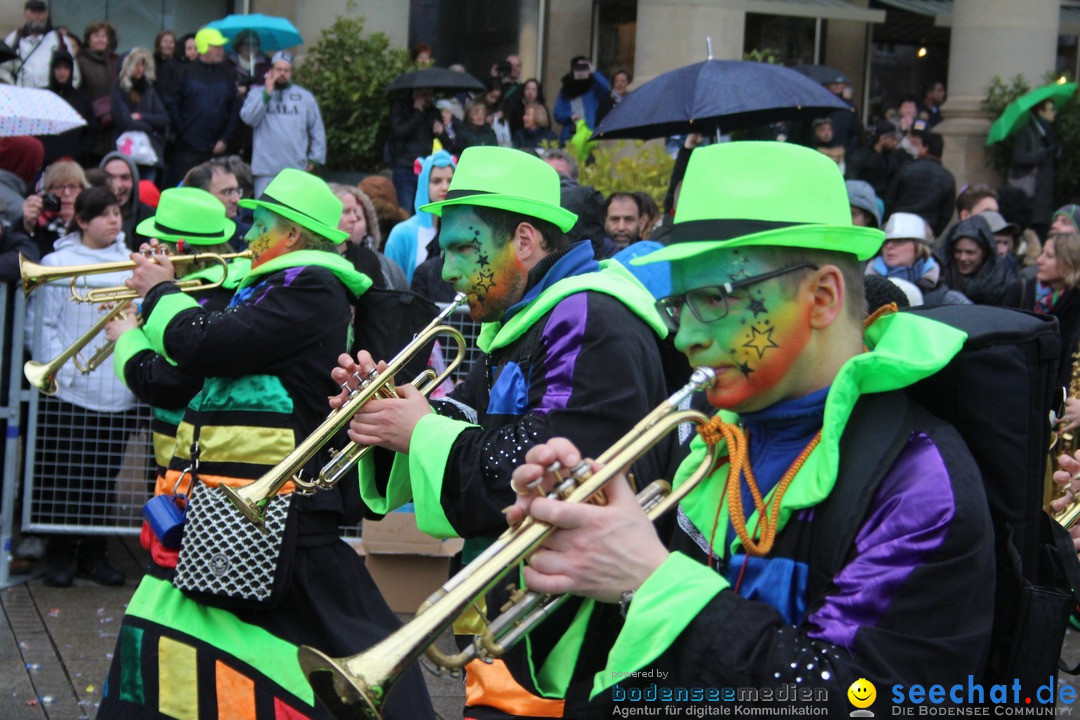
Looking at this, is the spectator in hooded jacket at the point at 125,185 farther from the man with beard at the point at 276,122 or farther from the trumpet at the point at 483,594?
the trumpet at the point at 483,594

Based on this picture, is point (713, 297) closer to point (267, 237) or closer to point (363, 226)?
point (267, 237)

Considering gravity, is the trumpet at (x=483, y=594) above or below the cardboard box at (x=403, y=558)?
above

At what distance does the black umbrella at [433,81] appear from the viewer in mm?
12859

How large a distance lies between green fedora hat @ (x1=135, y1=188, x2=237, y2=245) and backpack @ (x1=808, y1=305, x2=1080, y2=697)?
424 cm

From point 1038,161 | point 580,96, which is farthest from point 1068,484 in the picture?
point 1038,161

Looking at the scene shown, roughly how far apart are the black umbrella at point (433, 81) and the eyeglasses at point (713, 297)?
34.9ft

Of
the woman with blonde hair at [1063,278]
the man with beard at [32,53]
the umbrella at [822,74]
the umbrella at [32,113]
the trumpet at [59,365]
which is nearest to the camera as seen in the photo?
the trumpet at [59,365]

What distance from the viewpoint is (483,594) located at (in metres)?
2.28

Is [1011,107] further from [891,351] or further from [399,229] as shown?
[891,351]

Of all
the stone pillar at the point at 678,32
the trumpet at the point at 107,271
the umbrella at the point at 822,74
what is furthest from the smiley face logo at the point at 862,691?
the umbrella at the point at 822,74

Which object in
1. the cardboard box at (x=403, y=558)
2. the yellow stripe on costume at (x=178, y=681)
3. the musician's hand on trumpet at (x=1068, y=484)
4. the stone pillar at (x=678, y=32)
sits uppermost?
the stone pillar at (x=678, y=32)

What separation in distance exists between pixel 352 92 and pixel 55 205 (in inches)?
219

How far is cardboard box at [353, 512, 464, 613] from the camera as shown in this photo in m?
7.19

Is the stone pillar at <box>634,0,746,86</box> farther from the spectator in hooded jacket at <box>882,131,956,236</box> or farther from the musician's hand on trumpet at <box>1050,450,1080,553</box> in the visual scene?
the musician's hand on trumpet at <box>1050,450,1080,553</box>
